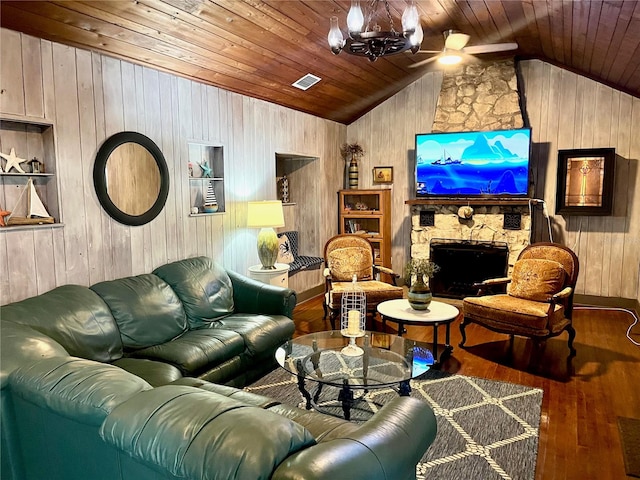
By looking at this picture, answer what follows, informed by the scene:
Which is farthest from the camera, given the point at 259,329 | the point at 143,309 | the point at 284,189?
the point at 284,189

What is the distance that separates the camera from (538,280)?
4.29 m

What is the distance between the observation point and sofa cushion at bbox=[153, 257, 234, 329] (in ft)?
12.0

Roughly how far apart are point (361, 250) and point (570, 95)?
3256 millimetres

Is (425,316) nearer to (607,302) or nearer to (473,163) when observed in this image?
(473,163)

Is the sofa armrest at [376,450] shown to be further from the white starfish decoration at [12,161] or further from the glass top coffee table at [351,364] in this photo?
the white starfish decoration at [12,161]

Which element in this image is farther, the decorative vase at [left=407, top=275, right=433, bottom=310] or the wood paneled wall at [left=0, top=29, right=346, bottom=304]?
the decorative vase at [left=407, top=275, right=433, bottom=310]

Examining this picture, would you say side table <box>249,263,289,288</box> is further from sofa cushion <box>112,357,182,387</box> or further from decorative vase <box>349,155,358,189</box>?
decorative vase <box>349,155,358,189</box>

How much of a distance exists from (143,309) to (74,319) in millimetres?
529

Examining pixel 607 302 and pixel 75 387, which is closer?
pixel 75 387

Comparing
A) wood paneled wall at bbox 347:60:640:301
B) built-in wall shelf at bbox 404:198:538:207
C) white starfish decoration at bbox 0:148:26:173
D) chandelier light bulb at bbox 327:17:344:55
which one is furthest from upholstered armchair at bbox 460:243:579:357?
white starfish decoration at bbox 0:148:26:173

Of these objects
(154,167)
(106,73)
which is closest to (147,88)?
(106,73)

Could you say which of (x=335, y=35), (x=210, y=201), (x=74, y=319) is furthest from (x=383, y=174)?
(x=74, y=319)

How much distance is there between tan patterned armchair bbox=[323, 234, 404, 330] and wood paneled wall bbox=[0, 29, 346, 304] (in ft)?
2.95

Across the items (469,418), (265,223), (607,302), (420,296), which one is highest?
(265,223)
